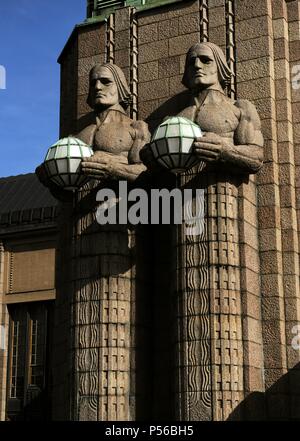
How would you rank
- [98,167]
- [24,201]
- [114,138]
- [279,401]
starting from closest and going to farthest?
[279,401] < [98,167] < [114,138] < [24,201]

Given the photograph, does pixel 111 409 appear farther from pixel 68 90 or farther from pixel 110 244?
pixel 68 90

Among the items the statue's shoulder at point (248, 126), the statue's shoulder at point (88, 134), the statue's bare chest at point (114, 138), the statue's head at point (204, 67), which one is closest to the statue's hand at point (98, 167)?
the statue's bare chest at point (114, 138)

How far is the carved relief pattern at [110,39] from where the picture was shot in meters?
20.6

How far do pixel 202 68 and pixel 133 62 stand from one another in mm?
2607

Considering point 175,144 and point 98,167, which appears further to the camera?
point 98,167

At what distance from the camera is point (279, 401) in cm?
1683

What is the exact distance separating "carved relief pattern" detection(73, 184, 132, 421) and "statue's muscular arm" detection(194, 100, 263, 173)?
2.75 m

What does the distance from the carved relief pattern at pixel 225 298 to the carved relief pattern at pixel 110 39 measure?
5115 millimetres

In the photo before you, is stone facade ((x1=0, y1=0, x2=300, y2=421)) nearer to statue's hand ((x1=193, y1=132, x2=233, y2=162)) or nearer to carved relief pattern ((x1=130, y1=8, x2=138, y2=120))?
carved relief pattern ((x1=130, y1=8, x2=138, y2=120))

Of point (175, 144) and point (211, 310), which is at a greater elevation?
point (175, 144)

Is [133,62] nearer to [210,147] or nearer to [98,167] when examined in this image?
[98,167]

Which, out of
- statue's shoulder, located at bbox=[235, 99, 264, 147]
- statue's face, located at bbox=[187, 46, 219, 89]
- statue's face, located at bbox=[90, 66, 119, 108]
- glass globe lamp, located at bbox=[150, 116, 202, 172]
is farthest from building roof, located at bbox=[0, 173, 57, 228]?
glass globe lamp, located at bbox=[150, 116, 202, 172]

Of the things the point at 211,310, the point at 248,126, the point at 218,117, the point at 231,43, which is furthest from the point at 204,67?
the point at 211,310

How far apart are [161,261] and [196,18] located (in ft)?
18.7
